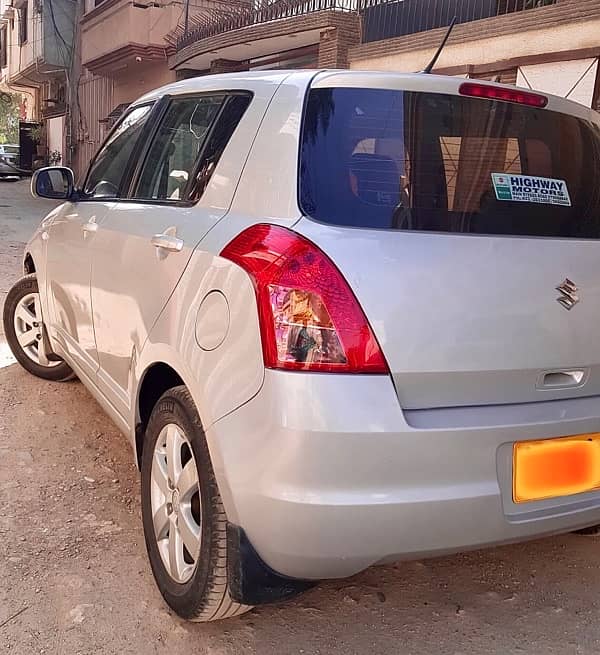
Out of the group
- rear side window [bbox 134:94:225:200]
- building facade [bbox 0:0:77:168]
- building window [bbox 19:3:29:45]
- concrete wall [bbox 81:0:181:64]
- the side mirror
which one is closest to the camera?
rear side window [bbox 134:94:225:200]

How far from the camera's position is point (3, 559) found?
2.60 meters

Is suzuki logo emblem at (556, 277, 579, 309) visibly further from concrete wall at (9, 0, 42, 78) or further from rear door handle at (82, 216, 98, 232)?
concrete wall at (9, 0, 42, 78)

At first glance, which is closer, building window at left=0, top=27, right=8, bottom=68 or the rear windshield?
the rear windshield

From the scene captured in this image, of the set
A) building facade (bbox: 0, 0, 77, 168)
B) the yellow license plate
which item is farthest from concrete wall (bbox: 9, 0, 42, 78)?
the yellow license plate

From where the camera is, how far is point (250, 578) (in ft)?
6.26

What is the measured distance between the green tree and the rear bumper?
42154 millimetres

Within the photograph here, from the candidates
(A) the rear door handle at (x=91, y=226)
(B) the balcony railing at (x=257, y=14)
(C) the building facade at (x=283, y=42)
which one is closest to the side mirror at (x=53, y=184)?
(A) the rear door handle at (x=91, y=226)

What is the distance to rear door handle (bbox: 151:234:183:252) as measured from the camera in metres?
2.30

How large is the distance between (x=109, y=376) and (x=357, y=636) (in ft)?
4.78

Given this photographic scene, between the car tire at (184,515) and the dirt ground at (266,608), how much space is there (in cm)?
16

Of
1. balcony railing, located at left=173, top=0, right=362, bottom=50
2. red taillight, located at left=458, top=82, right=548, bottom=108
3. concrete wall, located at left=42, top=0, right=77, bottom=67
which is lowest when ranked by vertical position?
red taillight, located at left=458, top=82, right=548, bottom=108

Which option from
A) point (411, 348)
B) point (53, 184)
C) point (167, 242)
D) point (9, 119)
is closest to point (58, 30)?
point (53, 184)

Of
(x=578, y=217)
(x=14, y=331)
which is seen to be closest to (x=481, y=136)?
(x=578, y=217)

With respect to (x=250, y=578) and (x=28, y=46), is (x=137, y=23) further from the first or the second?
(x=250, y=578)
